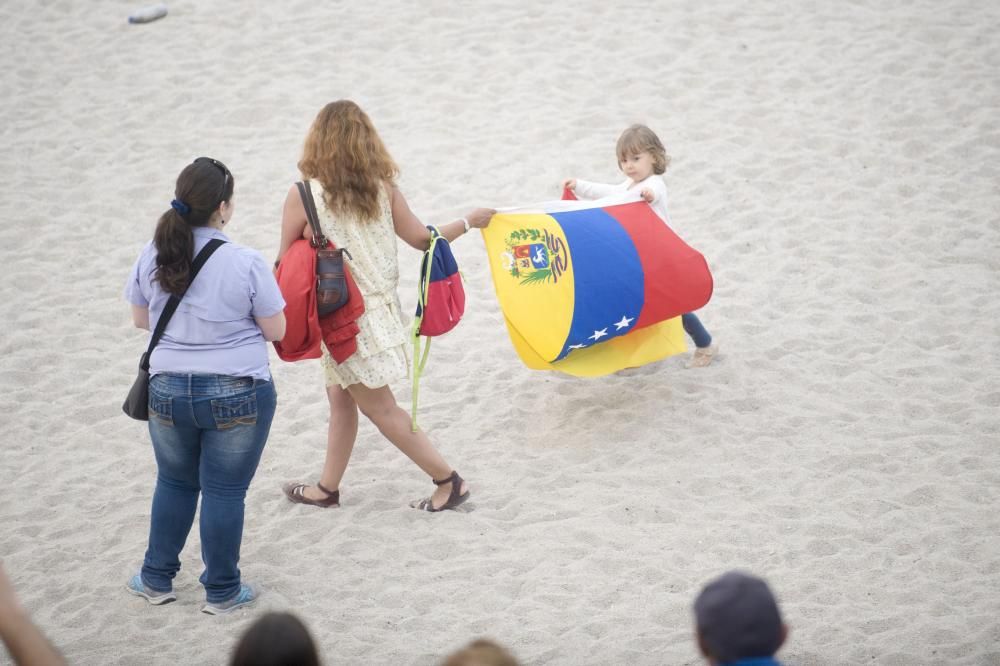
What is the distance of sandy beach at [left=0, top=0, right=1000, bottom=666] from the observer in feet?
14.4

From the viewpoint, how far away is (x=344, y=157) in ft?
14.3

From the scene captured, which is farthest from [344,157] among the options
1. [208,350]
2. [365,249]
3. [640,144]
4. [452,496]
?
[640,144]

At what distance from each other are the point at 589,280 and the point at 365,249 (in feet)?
4.21

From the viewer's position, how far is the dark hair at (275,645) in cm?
Result: 230

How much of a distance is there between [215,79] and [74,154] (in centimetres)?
154

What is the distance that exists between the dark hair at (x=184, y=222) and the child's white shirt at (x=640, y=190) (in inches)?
95.7

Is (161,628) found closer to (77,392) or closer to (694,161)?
(77,392)

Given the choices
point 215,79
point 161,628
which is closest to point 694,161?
point 215,79

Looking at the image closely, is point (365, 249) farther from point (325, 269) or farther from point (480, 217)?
point (480, 217)

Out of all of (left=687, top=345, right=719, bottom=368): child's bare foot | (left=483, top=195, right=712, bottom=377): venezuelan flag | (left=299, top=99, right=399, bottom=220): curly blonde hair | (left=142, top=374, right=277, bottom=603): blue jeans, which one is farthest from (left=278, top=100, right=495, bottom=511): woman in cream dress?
(left=687, top=345, right=719, bottom=368): child's bare foot

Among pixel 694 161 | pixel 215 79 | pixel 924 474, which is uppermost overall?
pixel 215 79

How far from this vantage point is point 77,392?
6230 mm

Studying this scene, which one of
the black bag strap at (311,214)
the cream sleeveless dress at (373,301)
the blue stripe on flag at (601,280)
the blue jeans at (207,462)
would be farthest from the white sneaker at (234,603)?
the blue stripe on flag at (601,280)

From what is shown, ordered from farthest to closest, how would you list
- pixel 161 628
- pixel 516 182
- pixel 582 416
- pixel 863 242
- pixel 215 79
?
1. pixel 215 79
2. pixel 516 182
3. pixel 863 242
4. pixel 582 416
5. pixel 161 628
